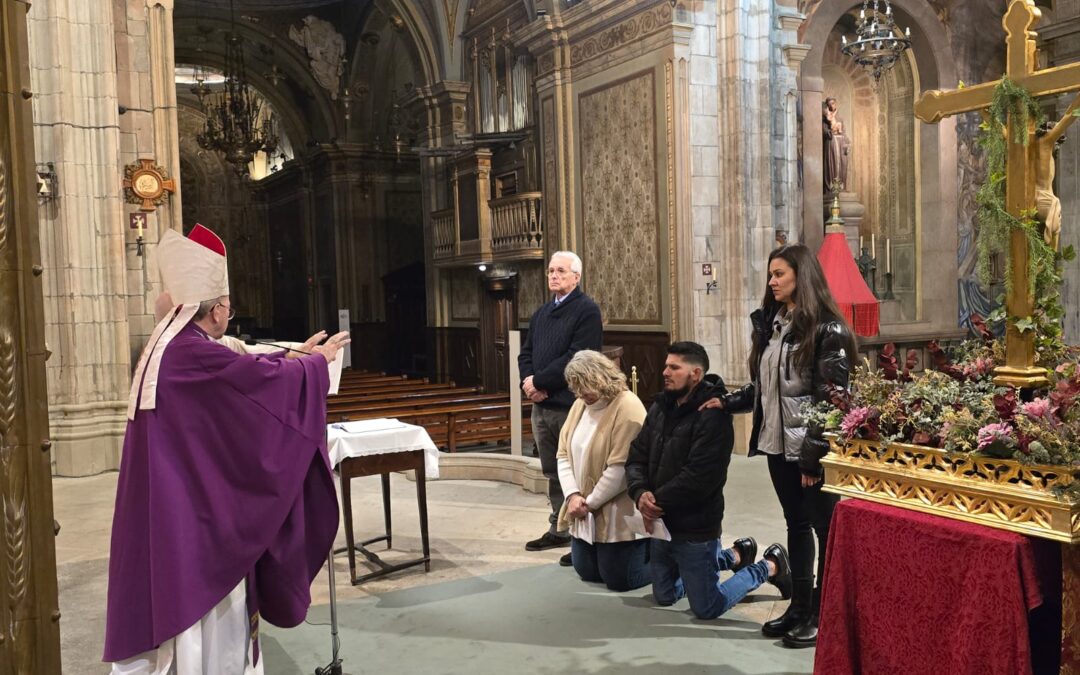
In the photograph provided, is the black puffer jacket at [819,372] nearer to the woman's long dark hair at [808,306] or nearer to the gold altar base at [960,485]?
the woman's long dark hair at [808,306]

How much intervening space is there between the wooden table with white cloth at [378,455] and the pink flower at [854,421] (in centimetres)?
279

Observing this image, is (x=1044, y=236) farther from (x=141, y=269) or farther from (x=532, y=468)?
(x=141, y=269)

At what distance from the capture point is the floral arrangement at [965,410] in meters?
2.27

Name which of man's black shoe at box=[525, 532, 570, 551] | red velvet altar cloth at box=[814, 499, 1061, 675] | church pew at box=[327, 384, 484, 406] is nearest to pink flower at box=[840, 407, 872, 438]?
red velvet altar cloth at box=[814, 499, 1061, 675]

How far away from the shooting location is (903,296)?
475 inches

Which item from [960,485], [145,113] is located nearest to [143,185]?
[145,113]

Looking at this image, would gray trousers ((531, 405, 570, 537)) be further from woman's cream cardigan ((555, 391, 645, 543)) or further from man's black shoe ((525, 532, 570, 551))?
woman's cream cardigan ((555, 391, 645, 543))

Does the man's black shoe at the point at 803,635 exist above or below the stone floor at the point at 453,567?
above

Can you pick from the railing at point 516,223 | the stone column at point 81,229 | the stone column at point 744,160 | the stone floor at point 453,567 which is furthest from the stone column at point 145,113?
the stone column at point 744,160

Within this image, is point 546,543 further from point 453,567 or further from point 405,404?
point 405,404

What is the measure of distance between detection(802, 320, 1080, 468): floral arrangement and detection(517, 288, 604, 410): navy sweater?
2.28m

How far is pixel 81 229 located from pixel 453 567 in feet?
18.3

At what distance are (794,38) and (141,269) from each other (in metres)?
7.32

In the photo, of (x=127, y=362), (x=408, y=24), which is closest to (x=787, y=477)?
(x=127, y=362)
